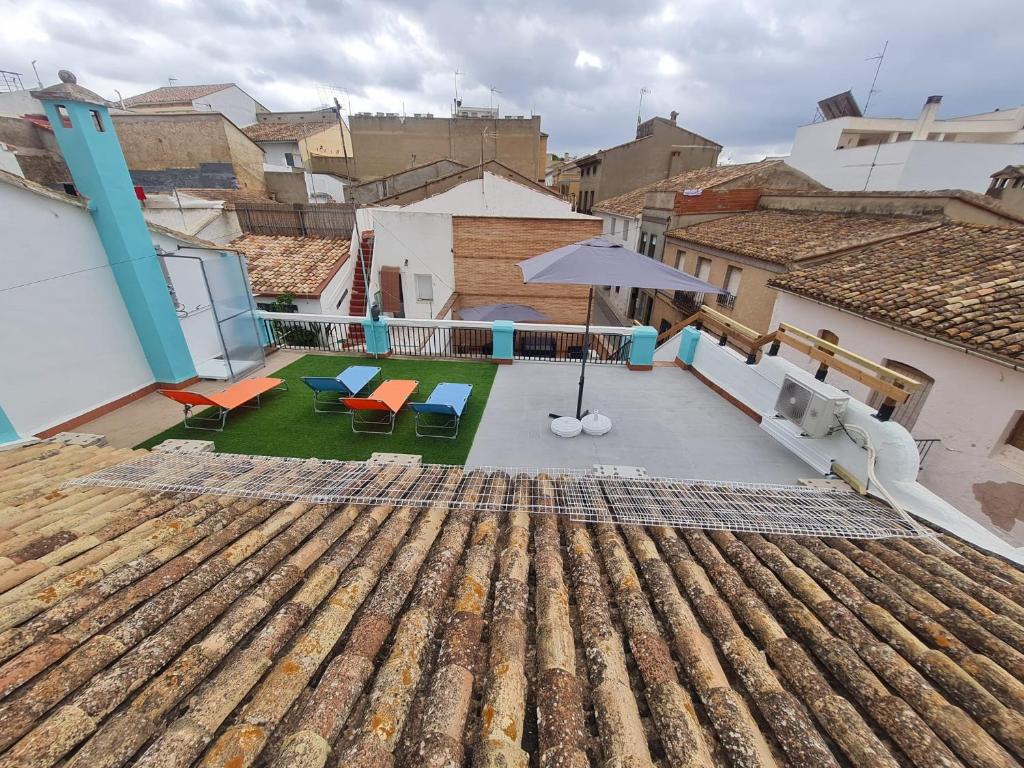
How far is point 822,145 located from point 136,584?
2954 cm

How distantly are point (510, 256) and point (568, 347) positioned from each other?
16.8ft

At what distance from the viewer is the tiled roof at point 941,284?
256 inches

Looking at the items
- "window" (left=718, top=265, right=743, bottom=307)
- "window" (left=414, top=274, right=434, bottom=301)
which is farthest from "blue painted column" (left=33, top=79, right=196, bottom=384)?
"window" (left=718, top=265, right=743, bottom=307)

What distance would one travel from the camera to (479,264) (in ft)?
51.6

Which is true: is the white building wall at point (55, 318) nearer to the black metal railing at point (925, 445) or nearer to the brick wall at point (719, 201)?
the black metal railing at point (925, 445)

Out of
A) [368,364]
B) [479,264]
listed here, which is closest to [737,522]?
[368,364]

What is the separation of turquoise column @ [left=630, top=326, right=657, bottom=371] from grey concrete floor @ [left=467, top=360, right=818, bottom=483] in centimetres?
20

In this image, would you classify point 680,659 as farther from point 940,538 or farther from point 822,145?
point 822,145

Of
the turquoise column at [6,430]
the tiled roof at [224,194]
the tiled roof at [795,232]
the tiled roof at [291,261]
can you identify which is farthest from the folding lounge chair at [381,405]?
the tiled roof at [224,194]

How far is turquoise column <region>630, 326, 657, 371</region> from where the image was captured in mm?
8336

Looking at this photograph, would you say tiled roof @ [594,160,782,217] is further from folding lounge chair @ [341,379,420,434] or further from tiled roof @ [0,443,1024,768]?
tiled roof @ [0,443,1024,768]

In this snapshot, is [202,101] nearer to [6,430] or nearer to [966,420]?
[6,430]

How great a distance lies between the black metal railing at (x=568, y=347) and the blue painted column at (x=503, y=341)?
0.63m

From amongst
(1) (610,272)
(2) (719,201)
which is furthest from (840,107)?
(1) (610,272)
